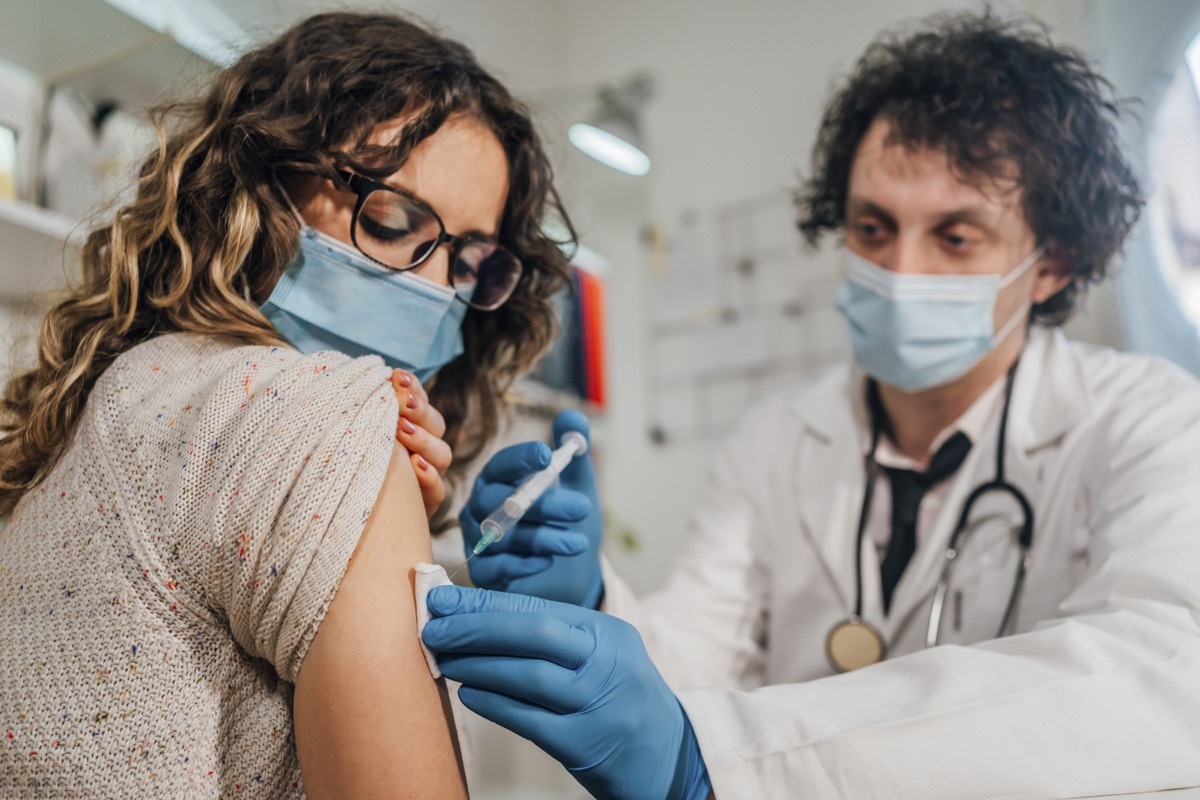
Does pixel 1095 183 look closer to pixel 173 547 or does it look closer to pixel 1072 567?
pixel 1072 567

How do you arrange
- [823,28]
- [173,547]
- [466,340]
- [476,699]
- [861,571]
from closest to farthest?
[173,547]
[476,699]
[466,340]
[861,571]
[823,28]

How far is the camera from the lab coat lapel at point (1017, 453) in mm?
1475

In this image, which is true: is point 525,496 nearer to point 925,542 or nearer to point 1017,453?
point 925,542

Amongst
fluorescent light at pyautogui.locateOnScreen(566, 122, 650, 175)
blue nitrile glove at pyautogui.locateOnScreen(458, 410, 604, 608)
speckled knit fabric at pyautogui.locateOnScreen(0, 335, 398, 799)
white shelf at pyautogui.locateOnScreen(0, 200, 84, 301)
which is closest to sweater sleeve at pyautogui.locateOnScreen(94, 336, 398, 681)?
speckled knit fabric at pyautogui.locateOnScreen(0, 335, 398, 799)

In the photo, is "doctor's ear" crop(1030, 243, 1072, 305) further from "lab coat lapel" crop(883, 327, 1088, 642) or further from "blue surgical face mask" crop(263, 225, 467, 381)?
"blue surgical face mask" crop(263, 225, 467, 381)

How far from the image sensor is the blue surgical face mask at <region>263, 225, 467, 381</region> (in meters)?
0.99

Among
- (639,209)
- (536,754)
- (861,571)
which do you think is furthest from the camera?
(639,209)

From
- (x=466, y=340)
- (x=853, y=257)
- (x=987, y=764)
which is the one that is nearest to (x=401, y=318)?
(x=466, y=340)

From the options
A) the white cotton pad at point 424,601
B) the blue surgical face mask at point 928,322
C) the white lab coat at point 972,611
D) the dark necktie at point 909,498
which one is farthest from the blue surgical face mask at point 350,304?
the dark necktie at point 909,498

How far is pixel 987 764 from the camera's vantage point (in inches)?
34.7

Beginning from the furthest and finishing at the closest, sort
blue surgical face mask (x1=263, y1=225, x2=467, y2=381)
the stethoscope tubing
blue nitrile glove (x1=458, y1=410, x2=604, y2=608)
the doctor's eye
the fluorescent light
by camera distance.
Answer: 1. the fluorescent light
2. the doctor's eye
3. the stethoscope tubing
4. blue nitrile glove (x1=458, y1=410, x2=604, y2=608)
5. blue surgical face mask (x1=263, y1=225, x2=467, y2=381)

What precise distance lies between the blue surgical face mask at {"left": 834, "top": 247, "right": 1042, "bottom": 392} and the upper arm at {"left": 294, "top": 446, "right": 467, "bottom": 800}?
1059 mm

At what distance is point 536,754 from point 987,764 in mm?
2058

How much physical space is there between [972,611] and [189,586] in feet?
3.83
